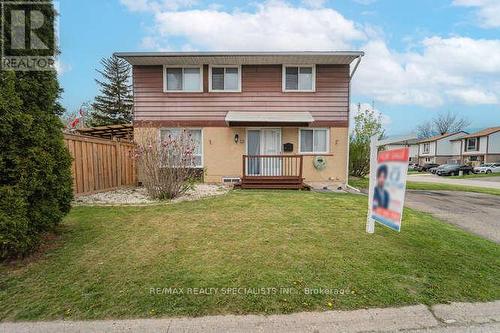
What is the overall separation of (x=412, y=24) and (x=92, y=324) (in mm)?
14674

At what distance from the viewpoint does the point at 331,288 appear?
3.00 m

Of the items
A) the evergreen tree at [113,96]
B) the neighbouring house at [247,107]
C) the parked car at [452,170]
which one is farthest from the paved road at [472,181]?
the evergreen tree at [113,96]

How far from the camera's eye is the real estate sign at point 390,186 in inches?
124

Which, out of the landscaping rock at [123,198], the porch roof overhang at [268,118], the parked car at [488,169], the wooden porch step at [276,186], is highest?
the porch roof overhang at [268,118]

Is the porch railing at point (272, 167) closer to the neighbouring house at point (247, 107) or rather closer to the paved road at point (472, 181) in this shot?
the neighbouring house at point (247, 107)

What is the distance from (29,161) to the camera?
11.8 ft

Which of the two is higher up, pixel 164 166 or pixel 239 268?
pixel 164 166

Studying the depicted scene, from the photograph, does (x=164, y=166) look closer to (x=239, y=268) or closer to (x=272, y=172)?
(x=272, y=172)

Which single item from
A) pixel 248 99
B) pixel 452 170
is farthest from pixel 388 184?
pixel 452 170

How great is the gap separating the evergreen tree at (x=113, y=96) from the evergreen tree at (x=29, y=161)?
3503 centimetres

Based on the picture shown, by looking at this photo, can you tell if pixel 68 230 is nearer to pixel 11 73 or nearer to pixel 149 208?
pixel 149 208

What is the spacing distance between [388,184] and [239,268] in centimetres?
216

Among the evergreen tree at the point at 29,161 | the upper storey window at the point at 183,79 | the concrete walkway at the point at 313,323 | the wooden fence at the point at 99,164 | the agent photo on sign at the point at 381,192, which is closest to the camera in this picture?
the concrete walkway at the point at 313,323

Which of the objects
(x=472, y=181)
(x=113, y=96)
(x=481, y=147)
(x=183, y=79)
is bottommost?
(x=472, y=181)
